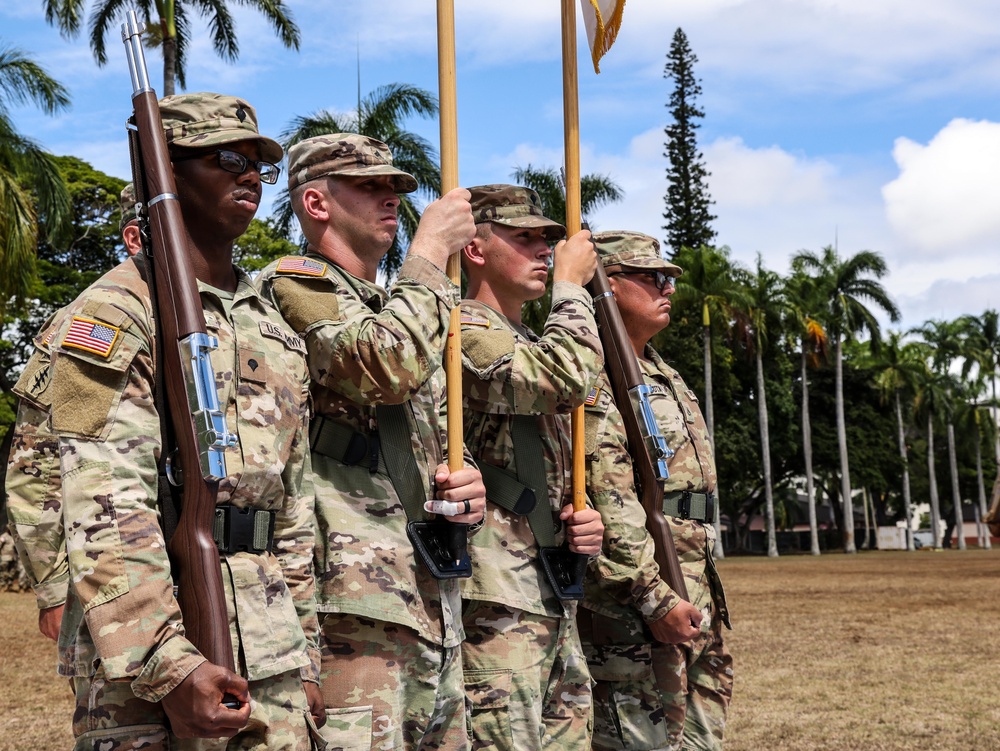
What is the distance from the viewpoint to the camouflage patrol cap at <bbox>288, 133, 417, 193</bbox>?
148 inches

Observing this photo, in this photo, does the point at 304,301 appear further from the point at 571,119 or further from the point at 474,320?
the point at 571,119

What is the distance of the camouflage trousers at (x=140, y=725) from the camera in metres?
2.51

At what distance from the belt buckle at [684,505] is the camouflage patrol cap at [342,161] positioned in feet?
6.97

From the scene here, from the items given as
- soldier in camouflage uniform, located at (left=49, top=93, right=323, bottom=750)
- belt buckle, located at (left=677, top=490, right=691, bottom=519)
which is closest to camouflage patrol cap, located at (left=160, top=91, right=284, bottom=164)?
soldier in camouflage uniform, located at (left=49, top=93, right=323, bottom=750)

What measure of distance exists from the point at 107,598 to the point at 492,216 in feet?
8.18

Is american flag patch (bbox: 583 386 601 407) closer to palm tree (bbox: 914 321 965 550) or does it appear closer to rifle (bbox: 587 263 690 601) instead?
rifle (bbox: 587 263 690 601)

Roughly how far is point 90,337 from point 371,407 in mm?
1083

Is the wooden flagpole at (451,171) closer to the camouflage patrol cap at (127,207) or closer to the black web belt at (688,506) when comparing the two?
the camouflage patrol cap at (127,207)

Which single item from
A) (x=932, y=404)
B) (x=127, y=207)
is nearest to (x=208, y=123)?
(x=127, y=207)

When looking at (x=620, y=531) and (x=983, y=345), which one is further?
(x=983, y=345)

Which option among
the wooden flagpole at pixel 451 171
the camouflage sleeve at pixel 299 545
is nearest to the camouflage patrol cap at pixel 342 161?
the wooden flagpole at pixel 451 171

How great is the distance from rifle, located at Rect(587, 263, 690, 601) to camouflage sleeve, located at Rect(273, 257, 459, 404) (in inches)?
63.5

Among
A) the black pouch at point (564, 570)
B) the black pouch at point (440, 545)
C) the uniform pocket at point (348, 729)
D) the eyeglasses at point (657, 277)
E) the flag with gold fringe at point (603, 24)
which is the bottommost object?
the uniform pocket at point (348, 729)

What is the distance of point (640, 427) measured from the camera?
16.2ft
